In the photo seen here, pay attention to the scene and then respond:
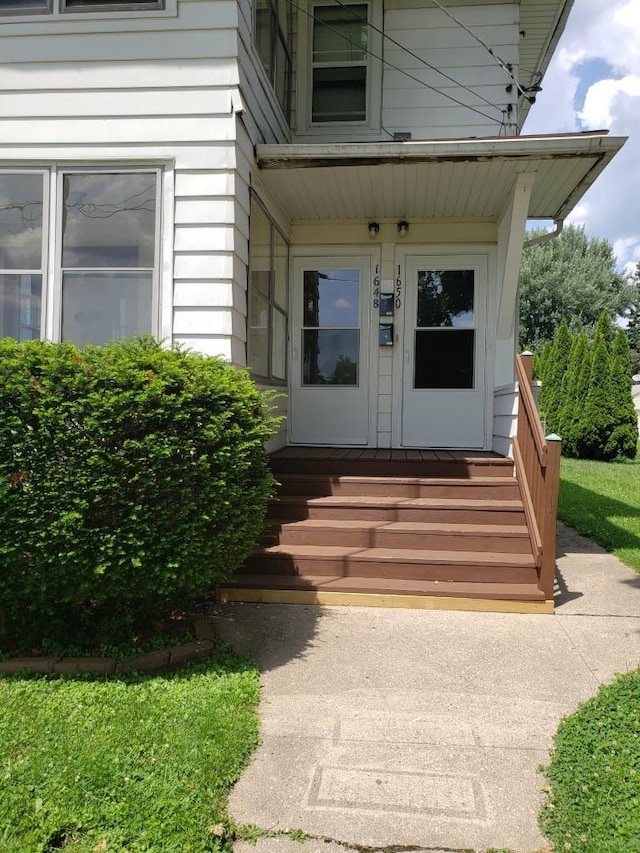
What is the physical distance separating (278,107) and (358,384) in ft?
9.30

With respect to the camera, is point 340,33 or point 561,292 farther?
point 561,292

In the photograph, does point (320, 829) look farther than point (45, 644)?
No

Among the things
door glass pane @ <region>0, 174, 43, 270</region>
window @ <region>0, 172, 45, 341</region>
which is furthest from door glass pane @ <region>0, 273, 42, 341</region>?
door glass pane @ <region>0, 174, 43, 270</region>

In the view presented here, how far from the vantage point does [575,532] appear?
23.1 feet

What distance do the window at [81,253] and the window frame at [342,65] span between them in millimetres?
2784

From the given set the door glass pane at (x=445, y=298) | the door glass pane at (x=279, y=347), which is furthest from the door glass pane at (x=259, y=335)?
the door glass pane at (x=445, y=298)

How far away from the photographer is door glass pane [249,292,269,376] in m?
5.37

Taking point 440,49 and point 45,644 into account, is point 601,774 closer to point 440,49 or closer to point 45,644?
point 45,644

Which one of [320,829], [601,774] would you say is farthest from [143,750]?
[601,774]

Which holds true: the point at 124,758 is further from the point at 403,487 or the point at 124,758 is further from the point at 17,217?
the point at 17,217

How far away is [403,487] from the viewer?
17.6ft

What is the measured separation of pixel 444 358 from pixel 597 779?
4.84 metres

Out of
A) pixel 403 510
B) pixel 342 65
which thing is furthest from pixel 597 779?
pixel 342 65

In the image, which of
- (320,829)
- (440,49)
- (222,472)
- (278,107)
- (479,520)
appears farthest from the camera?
(440,49)
